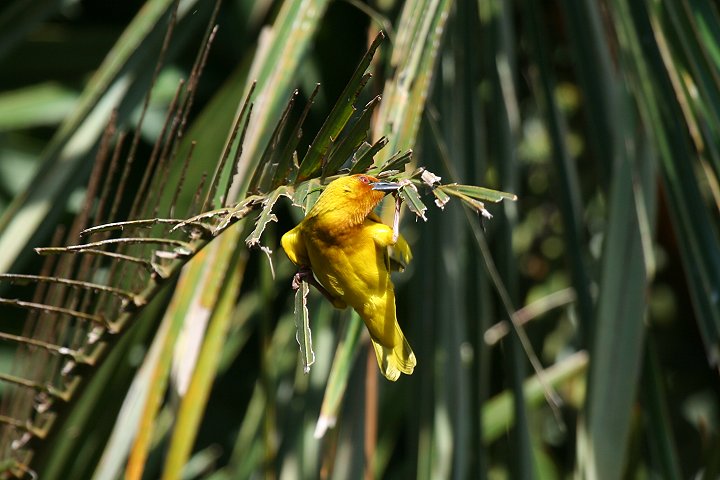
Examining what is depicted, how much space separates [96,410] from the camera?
81cm

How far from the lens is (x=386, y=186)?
468 mm

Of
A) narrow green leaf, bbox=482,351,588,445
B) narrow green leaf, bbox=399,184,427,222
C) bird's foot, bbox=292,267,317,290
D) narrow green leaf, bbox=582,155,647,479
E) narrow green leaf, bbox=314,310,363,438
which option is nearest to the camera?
narrow green leaf, bbox=399,184,427,222

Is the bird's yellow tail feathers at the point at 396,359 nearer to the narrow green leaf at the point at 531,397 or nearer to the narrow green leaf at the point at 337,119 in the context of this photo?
the narrow green leaf at the point at 337,119

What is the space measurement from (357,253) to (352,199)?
0.03 m

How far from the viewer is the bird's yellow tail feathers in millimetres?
504

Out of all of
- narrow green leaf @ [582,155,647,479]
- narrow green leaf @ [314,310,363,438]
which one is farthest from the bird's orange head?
narrow green leaf @ [582,155,647,479]

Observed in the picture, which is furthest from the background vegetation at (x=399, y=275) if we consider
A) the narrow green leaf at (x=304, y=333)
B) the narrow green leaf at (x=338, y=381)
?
the narrow green leaf at (x=304, y=333)

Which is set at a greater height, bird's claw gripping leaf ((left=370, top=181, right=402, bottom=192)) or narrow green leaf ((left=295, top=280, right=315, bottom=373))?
bird's claw gripping leaf ((left=370, top=181, right=402, bottom=192))

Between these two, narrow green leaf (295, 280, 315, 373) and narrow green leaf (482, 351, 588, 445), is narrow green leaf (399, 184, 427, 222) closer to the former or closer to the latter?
narrow green leaf (295, 280, 315, 373)

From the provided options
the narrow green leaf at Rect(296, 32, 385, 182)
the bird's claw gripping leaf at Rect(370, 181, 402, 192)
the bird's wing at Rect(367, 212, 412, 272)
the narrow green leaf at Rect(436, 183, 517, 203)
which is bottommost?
the bird's wing at Rect(367, 212, 412, 272)

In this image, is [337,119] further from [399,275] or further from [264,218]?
[399,275]

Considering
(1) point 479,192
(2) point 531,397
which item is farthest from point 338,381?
(2) point 531,397

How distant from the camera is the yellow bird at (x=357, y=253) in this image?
49cm

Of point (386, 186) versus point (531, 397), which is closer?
point (386, 186)
